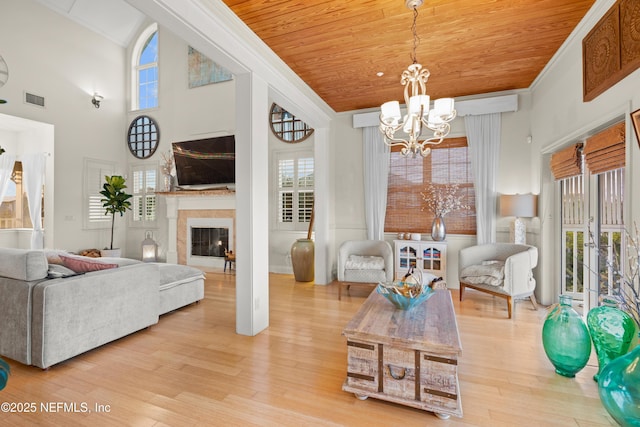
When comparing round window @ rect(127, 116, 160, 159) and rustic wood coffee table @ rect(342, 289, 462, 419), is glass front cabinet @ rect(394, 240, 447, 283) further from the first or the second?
round window @ rect(127, 116, 160, 159)

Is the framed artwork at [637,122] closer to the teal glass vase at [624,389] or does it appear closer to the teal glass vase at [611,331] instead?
the teal glass vase at [611,331]

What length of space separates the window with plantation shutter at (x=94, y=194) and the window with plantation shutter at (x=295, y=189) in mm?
4028

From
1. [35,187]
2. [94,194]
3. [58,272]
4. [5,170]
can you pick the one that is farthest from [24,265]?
[5,170]

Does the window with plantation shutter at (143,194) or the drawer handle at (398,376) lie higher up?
the window with plantation shutter at (143,194)

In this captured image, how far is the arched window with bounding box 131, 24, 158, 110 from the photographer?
7105 mm

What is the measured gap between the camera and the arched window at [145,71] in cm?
711

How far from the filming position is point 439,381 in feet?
5.92

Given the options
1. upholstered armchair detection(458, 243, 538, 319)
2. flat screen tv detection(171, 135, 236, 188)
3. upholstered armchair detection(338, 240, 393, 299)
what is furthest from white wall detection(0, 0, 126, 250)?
upholstered armchair detection(458, 243, 538, 319)

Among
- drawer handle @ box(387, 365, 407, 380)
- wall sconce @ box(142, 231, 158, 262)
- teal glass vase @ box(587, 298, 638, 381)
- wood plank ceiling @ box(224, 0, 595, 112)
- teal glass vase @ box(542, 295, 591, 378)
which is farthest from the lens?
wall sconce @ box(142, 231, 158, 262)

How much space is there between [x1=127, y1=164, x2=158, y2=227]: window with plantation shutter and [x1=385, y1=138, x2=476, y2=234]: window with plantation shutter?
5412mm

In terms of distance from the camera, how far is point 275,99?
3.76 meters

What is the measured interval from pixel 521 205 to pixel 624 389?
3013 millimetres

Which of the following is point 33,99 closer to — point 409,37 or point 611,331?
point 409,37

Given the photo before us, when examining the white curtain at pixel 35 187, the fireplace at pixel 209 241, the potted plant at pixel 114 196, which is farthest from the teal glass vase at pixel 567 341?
the white curtain at pixel 35 187
